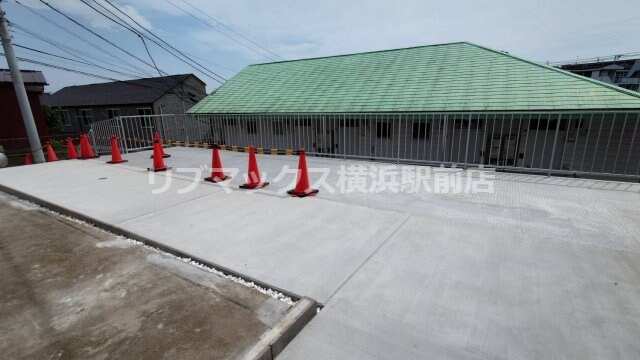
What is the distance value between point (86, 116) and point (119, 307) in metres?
34.0

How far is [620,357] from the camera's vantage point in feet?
6.23

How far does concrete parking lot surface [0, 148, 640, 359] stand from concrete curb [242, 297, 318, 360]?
0.08 meters

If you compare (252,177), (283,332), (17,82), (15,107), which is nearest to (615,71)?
(252,177)

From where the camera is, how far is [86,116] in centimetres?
2825

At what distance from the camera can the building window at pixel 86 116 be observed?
91.5 feet

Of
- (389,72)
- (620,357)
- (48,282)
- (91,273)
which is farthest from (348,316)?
(389,72)

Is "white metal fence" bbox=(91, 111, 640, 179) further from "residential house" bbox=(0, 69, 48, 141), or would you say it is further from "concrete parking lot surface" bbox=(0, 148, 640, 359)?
"residential house" bbox=(0, 69, 48, 141)

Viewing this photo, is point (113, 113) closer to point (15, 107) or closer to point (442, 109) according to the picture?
point (15, 107)

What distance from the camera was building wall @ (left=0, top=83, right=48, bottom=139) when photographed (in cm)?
1909

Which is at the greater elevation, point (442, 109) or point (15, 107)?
point (15, 107)

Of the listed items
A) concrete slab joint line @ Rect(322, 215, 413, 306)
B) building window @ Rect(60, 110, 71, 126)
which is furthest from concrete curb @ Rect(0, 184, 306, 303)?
building window @ Rect(60, 110, 71, 126)

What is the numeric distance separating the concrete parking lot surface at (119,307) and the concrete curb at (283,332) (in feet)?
0.33

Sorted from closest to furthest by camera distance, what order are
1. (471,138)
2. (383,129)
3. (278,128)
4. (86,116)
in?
(471,138), (383,129), (278,128), (86,116)

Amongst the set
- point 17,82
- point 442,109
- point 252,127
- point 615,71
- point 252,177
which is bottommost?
point 252,177
